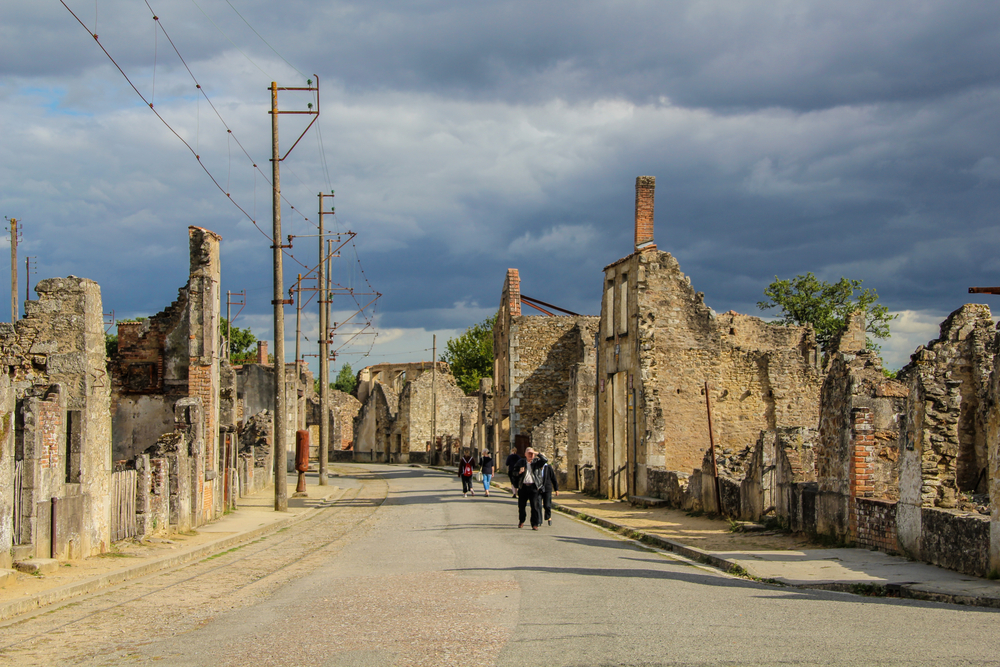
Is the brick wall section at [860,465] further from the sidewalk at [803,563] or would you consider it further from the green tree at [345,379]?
the green tree at [345,379]

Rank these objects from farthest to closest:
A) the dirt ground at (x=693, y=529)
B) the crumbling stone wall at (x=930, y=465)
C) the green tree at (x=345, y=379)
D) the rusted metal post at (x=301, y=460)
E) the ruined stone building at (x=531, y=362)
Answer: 1. the green tree at (x=345, y=379)
2. the ruined stone building at (x=531, y=362)
3. the rusted metal post at (x=301, y=460)
4. the dirt ground at (x=693, y=529)
5. the crumbling stone wall at (x=930, y=465)

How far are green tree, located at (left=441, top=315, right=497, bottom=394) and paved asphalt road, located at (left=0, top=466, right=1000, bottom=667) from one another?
75.4 metres

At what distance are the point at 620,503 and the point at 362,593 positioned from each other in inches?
663

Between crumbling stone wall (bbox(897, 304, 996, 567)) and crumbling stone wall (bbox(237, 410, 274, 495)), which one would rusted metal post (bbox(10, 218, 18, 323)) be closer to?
crumbling stone wall (bbox(237, 410, 274, 495))

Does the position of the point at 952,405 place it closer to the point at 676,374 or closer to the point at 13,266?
the point at 676,374

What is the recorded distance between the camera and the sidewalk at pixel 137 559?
10086mm

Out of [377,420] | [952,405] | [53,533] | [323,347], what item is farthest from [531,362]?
[53,533]

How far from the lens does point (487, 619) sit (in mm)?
7938

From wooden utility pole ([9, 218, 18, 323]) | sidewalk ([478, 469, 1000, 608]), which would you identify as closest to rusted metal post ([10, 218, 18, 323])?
wooden utility pole ([9, 218, 18, 323])

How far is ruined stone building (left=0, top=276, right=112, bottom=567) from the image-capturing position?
11422 mm

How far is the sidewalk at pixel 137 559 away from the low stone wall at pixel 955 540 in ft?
32.5

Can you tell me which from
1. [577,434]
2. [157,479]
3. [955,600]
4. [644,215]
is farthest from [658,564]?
[577,434]

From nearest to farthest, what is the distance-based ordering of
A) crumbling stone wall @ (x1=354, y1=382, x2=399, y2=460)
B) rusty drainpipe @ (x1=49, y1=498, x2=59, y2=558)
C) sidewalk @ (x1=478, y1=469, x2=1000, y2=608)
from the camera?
sidewalk @ (x1=478, y1=469, x2=1000, y2=608) < rusty drainpipe @ (x1=49, y1=498, x2=59, y2=558) < crumbling stone wall @ (x1=354, y1=382, x2=399, y2=460)

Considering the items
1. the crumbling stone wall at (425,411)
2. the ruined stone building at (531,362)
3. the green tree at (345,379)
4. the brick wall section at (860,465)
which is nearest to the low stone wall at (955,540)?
the brick wall section at (860,465)
